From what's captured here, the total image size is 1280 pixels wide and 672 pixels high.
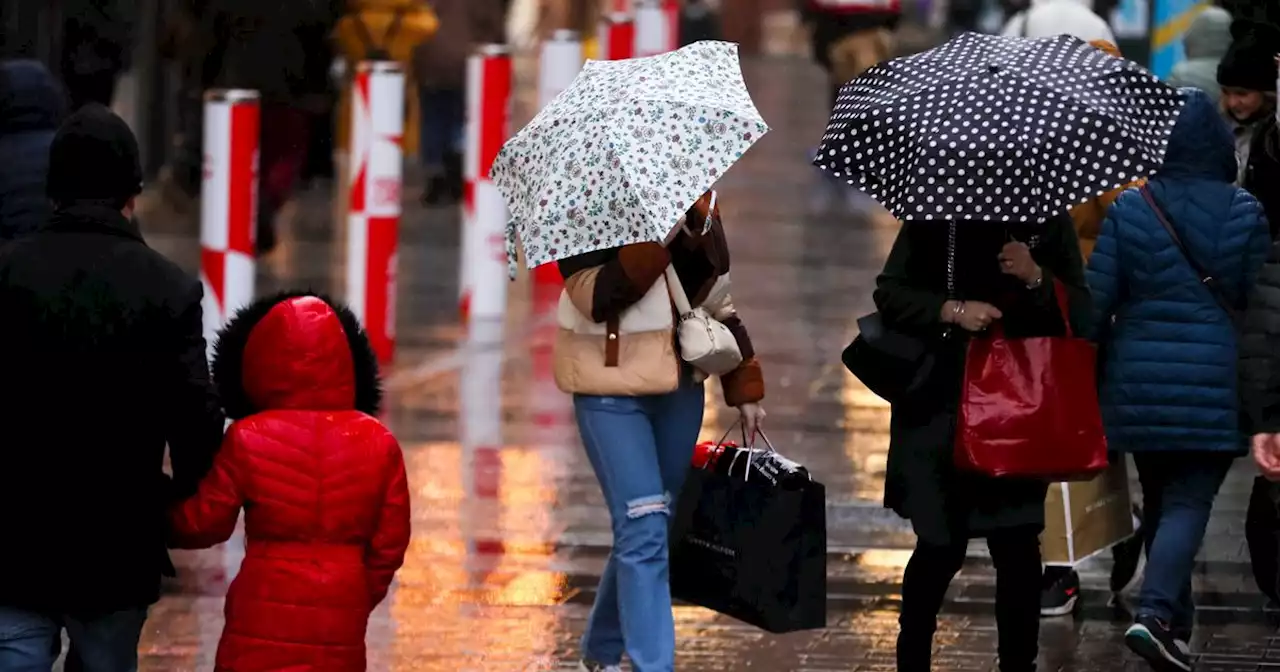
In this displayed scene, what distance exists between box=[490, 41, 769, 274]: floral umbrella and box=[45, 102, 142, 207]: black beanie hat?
1.11m

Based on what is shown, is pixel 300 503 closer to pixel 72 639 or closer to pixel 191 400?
pixel 191 400

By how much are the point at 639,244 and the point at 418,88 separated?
13473 mm

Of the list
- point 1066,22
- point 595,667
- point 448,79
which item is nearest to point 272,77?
point 448,79

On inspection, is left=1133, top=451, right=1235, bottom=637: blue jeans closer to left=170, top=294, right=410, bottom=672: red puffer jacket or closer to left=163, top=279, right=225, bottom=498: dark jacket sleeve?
left=170, top=294, right=410, bottom=672: red puffer jacket

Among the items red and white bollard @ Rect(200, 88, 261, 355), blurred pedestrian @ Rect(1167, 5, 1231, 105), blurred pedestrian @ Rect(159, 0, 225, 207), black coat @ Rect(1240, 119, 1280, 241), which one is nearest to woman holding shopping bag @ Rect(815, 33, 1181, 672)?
black coat @ Rect(1240, 119, 1280, 241)

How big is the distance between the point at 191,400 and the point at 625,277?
1382mm

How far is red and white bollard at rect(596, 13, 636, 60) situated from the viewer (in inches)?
659

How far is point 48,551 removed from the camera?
549cm

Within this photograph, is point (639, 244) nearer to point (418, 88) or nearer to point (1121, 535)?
point (1121, 535)

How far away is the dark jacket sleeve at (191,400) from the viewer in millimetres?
5562

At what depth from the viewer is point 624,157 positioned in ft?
20.8

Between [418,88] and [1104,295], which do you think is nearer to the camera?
[1104,295]

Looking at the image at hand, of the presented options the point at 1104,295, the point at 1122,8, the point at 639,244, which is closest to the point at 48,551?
the point at 639,244

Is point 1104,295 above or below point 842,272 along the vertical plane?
above
